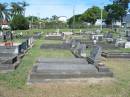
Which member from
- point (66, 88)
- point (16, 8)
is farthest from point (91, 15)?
point (66, 88)

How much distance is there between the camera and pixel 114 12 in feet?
370

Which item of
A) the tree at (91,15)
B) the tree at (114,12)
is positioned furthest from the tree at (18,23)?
the tree at (91,15)

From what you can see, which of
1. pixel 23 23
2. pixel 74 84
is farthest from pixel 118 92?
pixel 23 23

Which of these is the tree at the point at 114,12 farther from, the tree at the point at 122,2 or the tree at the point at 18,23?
the tree at the point at 18,23

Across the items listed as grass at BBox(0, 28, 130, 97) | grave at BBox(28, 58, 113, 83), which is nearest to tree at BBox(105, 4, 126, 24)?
grave at BBox(28, 58, 113, 83)

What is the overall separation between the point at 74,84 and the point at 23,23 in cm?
7827

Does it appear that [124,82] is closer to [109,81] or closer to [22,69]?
[109,81]

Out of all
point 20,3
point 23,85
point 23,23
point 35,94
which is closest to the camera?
point 35,94

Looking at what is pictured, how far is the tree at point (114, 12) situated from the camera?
10888 cm

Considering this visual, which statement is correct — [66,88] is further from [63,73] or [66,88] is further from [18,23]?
[18,23]

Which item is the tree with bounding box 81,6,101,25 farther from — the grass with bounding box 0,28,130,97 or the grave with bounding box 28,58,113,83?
the grass with bounding box 0,28,130,97

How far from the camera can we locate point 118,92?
10.1 metres

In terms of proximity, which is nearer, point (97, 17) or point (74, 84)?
point (74, 84)

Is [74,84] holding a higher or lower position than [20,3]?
lower
